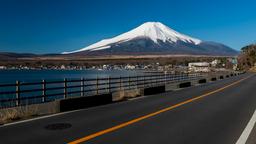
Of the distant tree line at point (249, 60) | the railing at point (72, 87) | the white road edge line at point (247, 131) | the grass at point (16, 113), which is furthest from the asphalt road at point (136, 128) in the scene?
the distant tree line at point (249, 60)

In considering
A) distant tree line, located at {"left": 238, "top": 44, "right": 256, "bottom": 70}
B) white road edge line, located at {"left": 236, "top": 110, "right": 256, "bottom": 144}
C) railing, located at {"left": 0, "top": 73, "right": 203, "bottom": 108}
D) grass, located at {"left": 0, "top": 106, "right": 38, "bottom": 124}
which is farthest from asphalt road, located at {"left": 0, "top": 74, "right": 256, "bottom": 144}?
distant tree line, located at {"left": 238, "top": 44, "right": 256, "bottom": 70}

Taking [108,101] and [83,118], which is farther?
[108,101]

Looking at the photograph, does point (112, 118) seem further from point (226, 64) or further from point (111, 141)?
point (226, 64)

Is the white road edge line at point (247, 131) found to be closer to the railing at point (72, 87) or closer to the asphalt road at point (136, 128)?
the asphalt road at point (136, 128)

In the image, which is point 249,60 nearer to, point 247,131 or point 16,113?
point 247,131

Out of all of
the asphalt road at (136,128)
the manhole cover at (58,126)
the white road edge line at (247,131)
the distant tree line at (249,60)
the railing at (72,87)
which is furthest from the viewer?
the distant tree line at (249,60)

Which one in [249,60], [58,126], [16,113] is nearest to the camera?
[58,126]

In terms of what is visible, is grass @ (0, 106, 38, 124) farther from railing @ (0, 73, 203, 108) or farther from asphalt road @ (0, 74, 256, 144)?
railing @ (0, 73, 203, 108)

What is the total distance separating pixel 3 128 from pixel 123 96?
10180 millimetres

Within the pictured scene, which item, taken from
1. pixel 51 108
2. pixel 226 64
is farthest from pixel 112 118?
pixel 226 64

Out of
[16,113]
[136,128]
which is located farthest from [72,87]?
[136,128]

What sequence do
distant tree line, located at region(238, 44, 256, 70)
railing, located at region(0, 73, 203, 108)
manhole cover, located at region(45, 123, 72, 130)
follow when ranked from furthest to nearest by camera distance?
distant tree line, located at region(238, 44, 256, 70) → railing, located at region(0, 73, 203, 108) → manhole cover, located at region(45, 123, 72, 130)

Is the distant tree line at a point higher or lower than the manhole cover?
higher

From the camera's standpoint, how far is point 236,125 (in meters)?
9.24
